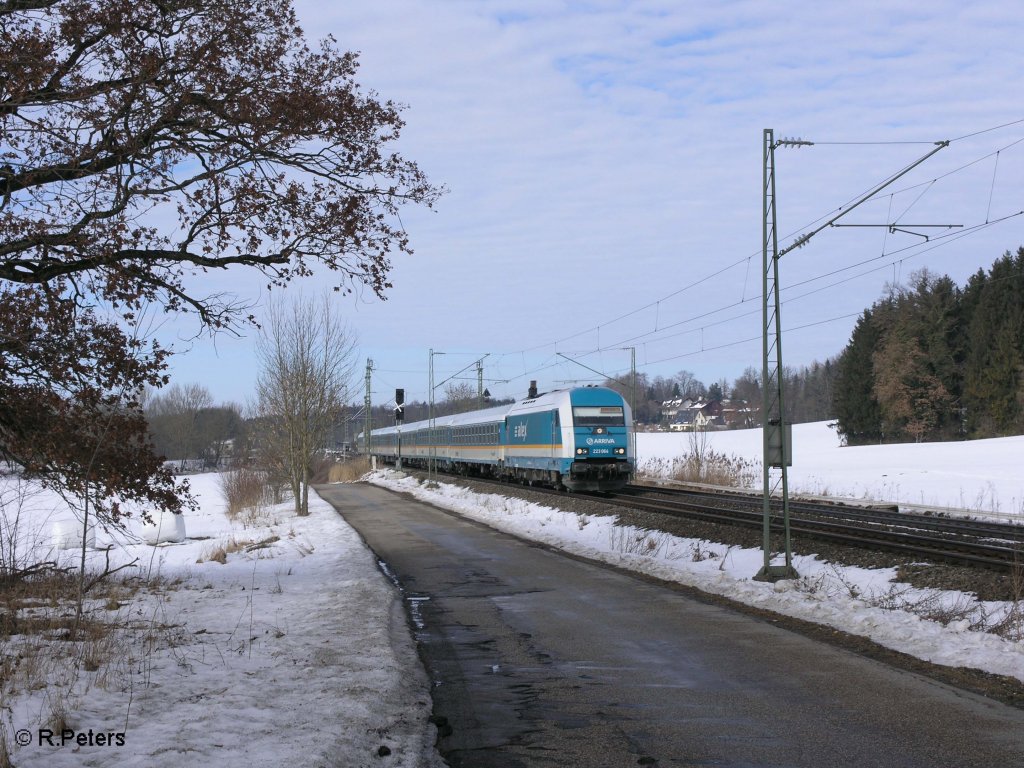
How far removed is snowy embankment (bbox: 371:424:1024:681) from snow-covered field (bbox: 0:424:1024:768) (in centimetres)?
4

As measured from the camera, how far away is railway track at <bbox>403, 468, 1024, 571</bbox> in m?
14.1

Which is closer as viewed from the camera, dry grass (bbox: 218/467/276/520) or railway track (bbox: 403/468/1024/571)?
railway track (bbox: 403/468/1024/571)

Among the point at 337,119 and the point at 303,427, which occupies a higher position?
the point at 337,119

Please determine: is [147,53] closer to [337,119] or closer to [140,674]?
[337,119]

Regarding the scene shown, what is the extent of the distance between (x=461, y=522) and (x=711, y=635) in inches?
649

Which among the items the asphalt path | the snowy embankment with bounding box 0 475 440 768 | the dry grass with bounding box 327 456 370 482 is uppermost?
the snowy embankment with bounding box 0 475 440 768

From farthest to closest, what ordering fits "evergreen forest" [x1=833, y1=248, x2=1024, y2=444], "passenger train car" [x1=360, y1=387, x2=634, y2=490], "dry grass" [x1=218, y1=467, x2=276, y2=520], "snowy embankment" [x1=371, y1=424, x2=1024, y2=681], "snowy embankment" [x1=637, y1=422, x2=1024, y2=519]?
"evergreen forest" [x1=833, y1=248, x2=1024, y2=444], "dry grass" [x1=218, y1=467, x2=276, y2=520], "passenger train car" [x1=360, y1=387, x2=634, y2=490], "snowy embankment" [x1=637, y1=422, x2=1024, y2=519], "snowy embankment" [x1=371, y1=424, x2=1024, y2=681]

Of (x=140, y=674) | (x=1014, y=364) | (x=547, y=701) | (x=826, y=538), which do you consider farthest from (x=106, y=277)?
(x=1014, y=364)

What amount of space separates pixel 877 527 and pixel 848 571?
553 cm

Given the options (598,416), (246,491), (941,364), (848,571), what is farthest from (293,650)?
(941,364)

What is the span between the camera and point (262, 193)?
10.8m

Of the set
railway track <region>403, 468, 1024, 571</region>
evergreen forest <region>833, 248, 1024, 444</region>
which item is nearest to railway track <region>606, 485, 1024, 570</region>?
railway track <region>403, 468, 1024, 571</region>

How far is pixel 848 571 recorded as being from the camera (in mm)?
13812

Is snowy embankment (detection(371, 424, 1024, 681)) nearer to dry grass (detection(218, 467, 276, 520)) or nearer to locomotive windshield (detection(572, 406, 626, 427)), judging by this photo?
locomotive windshield (detection(572, 406, 626, 427))
